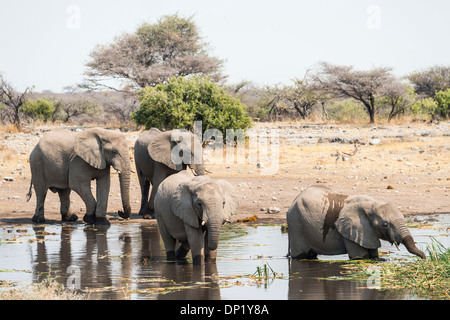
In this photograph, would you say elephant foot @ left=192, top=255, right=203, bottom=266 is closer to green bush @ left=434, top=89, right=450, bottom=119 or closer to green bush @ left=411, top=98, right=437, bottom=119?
green bush @ left=434, top=89, right=450, bottom=119

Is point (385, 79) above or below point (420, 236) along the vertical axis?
above

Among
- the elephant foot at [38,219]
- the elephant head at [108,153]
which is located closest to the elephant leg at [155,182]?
the elephant head at [108,153]

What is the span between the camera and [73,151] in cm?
1364

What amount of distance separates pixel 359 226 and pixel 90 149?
6.22 meters

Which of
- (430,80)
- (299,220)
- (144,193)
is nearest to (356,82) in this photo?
(430,80)

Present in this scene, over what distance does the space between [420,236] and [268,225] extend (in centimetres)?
288

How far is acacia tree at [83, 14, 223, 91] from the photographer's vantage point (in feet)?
125

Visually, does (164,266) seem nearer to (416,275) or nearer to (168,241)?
(168,241)

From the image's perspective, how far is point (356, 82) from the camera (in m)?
36.5

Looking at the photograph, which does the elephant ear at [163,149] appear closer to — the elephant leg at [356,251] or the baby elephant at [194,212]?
the baby elephant at [194,212]

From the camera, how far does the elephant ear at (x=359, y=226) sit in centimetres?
884

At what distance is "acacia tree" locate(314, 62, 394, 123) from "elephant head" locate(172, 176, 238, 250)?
2681cm

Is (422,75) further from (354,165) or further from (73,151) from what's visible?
(73,151)
